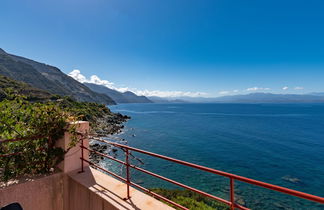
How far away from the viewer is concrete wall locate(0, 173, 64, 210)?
9.73 feet

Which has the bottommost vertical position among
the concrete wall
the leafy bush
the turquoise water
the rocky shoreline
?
the turquoise water

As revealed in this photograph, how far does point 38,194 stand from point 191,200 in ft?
33.1

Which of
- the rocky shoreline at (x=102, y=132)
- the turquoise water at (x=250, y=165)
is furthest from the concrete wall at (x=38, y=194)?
the turquoise water at (x=250, y=165)

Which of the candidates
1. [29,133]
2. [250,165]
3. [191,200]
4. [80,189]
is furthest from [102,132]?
[80,189]

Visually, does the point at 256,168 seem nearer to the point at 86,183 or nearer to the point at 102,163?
the point at 102,163

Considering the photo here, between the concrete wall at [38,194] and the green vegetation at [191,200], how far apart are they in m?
8.85

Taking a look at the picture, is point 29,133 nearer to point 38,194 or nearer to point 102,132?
point 38,194

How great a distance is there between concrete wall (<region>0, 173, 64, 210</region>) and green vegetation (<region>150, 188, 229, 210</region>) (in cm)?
885

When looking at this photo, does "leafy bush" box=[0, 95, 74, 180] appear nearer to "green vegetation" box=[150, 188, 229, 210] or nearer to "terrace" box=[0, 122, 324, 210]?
"terrace" box=[0, 122, 324, 210]

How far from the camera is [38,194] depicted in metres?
3.23

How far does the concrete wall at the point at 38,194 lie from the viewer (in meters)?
2.96

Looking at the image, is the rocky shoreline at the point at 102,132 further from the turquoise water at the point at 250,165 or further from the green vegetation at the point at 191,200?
the green vegetation at the point at 191,200

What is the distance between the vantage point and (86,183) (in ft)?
10.7

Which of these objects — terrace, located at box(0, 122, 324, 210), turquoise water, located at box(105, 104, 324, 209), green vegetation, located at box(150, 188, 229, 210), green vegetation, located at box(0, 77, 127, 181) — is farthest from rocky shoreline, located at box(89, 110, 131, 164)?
green vegetation, located at box(150, 188, 229, 210)
